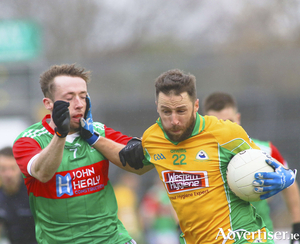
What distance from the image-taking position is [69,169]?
11.4 ft

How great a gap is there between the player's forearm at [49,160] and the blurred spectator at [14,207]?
1942 millimetres

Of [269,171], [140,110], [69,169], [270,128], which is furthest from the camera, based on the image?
[140,110]

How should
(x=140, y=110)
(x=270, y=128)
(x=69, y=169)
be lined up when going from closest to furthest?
(x=69, y=169) < (x=270, y=128) < (x=140, y=110)

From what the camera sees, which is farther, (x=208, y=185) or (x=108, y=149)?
(x=108, y=149)

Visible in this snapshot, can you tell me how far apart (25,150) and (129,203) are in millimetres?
8065

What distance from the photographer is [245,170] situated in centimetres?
320

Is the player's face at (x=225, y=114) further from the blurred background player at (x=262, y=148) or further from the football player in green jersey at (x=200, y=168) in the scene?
the football player in green jersey at (x=200, y=168)

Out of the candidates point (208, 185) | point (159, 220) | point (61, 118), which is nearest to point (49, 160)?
point (61, 118)

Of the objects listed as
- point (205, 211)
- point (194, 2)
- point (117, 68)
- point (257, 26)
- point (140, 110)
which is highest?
point (194, 2)

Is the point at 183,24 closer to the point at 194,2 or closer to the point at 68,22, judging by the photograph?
the point at 194,2

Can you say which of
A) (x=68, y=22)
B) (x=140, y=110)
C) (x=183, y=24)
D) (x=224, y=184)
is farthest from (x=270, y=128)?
(x=68, y=22)

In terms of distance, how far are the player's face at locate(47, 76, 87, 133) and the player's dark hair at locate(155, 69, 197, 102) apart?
0.70 meters

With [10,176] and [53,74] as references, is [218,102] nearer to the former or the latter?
[53,74]

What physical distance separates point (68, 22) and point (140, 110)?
11.2 m
